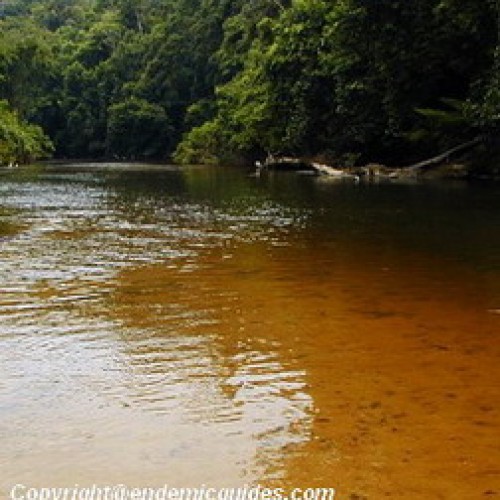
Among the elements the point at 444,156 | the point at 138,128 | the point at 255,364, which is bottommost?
the point at 255,364

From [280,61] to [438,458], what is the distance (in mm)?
47728

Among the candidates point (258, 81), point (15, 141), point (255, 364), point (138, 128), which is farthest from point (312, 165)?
point (138, 128)

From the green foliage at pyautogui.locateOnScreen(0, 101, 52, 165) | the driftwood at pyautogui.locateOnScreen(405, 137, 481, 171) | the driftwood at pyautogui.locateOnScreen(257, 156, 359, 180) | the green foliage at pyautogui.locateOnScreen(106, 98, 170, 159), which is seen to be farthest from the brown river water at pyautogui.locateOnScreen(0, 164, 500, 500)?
the green foliage at pyautogui.locateOnScreen(106, 98, 170, 159)

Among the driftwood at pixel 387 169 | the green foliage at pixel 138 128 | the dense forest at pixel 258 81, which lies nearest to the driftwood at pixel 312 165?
the driftwood at pixel 387 169

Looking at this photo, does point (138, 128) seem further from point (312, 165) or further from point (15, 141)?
point (312, 165)

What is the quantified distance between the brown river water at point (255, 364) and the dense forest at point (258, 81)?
20456 mm

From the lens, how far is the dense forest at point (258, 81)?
36.1m

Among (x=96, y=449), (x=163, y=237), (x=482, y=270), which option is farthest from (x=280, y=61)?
(x=96, y=449)

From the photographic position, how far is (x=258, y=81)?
58312 mm

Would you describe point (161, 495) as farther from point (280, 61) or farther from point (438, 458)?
point (280, 61)

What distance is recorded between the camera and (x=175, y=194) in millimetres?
31344

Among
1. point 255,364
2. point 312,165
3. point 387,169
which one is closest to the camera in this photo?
point 255,364

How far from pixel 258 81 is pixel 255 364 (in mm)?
52919

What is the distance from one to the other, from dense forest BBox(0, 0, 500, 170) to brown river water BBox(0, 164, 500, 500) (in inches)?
805
